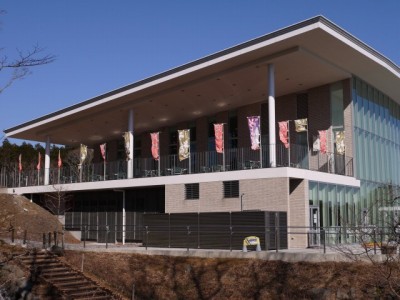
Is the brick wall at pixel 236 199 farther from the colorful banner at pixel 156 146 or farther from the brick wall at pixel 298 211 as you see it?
the colorful banner at pixel 156 146

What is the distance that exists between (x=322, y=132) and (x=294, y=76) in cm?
344

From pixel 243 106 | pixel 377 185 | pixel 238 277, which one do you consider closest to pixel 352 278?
pixel 238 277

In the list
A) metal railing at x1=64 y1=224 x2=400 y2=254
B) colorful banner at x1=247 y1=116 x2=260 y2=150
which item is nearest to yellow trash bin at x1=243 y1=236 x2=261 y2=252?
metal railing at x1=64 y1=224 x2=400 y2=254

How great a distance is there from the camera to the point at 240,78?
96.6 ft

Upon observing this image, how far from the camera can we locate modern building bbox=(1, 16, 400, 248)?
26.1 meters

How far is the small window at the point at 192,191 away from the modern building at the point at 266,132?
0.06 meters

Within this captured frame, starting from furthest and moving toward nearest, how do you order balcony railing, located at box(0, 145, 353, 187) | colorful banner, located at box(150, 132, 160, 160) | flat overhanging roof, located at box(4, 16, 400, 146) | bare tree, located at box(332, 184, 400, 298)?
colorful banner, located at box(150, 132, 160, 160) → balcony railing, located at box(0, 145, 353, 187) → flat overhanging roof, located at box(4, 16, 400, 146) → bare tree, located at box(332, 184, 400, 298)

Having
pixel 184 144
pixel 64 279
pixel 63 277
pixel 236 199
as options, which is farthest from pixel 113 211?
pixel 64 279

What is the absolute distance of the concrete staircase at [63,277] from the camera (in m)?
20.5

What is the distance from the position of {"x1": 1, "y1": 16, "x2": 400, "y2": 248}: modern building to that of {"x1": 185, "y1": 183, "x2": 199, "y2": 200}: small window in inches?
2.2

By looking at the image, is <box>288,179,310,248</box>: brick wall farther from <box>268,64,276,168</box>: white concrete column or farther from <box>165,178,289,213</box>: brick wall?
<box>268,64,276,168</box>: white concrete column

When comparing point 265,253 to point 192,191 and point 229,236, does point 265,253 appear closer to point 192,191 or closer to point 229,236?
point 229,236

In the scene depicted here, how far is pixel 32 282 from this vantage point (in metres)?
21.0

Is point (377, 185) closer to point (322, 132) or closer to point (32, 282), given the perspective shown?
point (322, 132)
